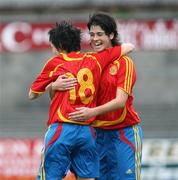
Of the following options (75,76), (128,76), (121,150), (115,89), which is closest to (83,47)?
(121,150)

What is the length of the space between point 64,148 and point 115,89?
0.72 metres

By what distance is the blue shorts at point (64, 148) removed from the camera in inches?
301

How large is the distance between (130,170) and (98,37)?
1.20 meters

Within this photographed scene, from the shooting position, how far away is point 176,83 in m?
23.4

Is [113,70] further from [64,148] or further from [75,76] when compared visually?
[64,148]

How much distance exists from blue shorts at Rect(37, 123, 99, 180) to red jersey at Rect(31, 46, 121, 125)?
8 cm

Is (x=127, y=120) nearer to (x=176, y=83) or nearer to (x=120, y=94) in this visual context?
(x=120, y=94)

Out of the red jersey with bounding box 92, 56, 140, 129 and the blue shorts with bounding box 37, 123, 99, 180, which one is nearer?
the blue shorts with bounding box 37, 123, 99, 180

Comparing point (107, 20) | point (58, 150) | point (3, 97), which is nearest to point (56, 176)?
point (58, 150)

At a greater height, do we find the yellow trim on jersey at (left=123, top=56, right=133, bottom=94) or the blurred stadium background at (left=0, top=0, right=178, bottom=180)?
the yellow trim on jersey at (left=123, top=56, right=133, bottom=94)

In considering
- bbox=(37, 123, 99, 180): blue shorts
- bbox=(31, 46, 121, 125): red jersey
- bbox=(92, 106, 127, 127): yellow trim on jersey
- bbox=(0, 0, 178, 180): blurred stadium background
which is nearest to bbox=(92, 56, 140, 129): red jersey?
bbox=(92, 106, 127, 127): yellow trim on jersey

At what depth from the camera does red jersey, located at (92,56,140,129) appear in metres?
7.86

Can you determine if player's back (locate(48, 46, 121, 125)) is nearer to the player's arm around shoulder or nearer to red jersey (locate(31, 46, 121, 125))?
red jersey (locate(31, 46, 121, 125))

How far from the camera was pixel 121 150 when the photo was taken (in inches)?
321
